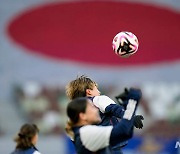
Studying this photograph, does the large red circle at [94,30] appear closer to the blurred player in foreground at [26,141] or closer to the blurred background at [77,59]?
the blurred background at [77,59]

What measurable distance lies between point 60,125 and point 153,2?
10.4ft

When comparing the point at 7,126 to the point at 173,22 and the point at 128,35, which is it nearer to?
the point at 173,22

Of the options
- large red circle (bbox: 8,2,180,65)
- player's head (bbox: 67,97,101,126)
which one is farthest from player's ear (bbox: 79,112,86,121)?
large red circle (bbox: 8,2,180,65)

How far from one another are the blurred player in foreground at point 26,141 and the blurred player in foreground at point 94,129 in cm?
123

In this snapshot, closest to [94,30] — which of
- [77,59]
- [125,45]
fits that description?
[77,59]

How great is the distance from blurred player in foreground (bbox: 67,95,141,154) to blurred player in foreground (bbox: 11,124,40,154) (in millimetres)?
1233

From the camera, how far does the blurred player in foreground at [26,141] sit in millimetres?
5367

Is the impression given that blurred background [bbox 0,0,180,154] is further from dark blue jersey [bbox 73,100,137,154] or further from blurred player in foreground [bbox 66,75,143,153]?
dark blue jersey [bbox 73,100,137,154]

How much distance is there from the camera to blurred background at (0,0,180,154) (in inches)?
496

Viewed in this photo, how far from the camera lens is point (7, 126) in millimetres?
12516

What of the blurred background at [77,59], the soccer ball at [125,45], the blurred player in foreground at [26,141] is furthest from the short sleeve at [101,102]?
the blurred background at [77,59]

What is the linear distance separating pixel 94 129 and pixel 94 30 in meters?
9.36

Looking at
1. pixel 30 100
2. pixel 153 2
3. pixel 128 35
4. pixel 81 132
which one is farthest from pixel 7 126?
pixel 81 132

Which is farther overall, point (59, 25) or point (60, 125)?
point (59, 25)
